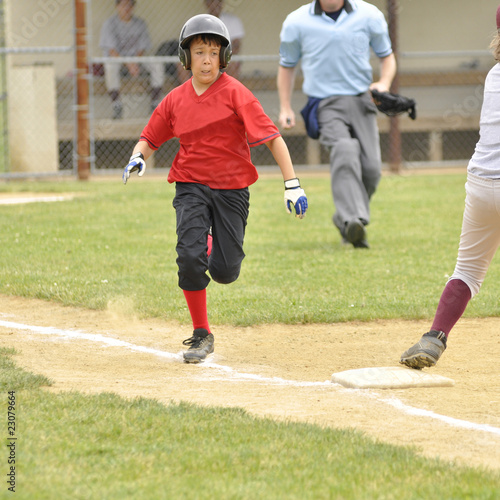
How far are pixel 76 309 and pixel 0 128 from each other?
37.8ft

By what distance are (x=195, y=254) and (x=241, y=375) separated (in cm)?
70

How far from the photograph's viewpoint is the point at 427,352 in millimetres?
4621

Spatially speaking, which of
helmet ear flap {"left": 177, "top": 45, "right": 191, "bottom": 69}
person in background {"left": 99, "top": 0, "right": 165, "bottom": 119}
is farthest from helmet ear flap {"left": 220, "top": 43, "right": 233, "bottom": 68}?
person in background {"left": 99, "top": 0, "right": 165, "bottom": 119}

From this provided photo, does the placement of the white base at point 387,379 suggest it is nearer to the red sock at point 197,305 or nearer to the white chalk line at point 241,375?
the white chalk line at point 241,375

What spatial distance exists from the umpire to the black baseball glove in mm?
407

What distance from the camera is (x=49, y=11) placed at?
52.4 feet

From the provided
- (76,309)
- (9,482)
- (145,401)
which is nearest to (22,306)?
(76,309)

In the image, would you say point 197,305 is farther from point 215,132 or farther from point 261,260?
point 261,260

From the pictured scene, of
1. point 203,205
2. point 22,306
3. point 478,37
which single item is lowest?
point 22,306

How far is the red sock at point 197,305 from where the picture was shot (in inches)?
202

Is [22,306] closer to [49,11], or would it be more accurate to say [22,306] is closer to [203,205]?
[203,205]

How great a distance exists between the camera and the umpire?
331 inches

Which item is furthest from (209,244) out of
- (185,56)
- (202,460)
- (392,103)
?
(392,103)

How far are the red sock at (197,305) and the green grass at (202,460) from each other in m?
1.27
